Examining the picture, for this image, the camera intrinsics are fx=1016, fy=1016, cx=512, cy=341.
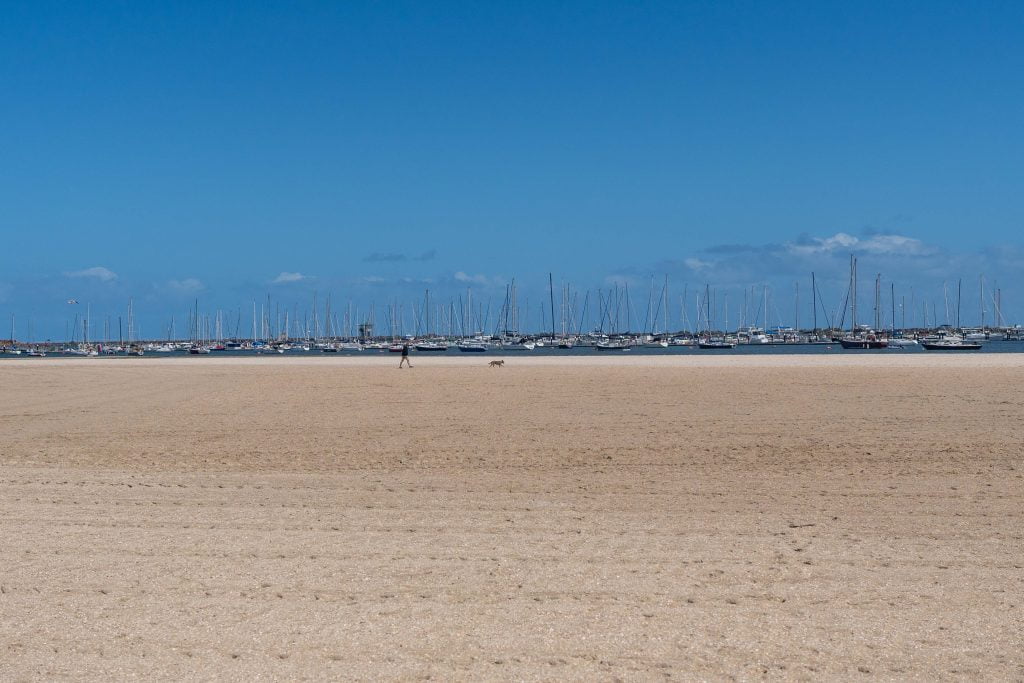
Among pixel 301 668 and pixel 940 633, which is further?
pixel 940 633

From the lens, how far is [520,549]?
9.17 meters

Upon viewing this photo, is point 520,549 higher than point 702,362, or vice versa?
point 702,362

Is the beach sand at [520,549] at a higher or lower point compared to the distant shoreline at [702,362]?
lower

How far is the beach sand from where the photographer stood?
6.29 meters

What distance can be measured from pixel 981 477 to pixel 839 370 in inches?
1021

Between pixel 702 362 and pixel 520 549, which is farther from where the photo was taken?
pixel 702 362

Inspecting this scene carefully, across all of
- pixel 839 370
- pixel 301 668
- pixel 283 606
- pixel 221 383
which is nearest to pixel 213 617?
pixel 283 606

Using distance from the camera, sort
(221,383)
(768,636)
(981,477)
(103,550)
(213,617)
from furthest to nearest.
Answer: (221,383) < (981,477) < (103,550) < (213,617) < (768,636)

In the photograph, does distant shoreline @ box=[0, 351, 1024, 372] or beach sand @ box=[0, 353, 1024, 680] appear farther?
distant shoreline @ box=[0, 351, 1024, 372]

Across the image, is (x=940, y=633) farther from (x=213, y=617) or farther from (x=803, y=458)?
(x=803, y=458)

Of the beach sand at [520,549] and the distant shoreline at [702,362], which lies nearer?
the beach sand at [520,549]

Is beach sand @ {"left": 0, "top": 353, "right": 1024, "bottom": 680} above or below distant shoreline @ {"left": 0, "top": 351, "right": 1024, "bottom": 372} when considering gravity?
below

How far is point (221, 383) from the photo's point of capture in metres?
35.5

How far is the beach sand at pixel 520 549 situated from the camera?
6.29 m
